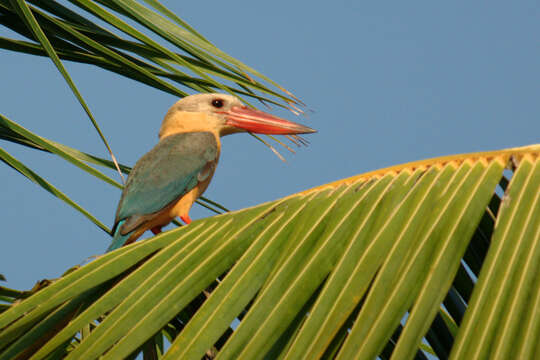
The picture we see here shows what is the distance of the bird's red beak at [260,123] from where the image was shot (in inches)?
158

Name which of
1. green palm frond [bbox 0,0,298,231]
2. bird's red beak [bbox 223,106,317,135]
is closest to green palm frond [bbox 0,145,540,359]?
green palm frond [bbox 0,0,298,231]

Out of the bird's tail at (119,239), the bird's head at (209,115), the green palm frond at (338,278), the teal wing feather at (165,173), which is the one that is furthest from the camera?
the bird's head at (209,115)

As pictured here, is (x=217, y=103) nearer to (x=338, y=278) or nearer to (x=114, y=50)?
(x=114, y=50)

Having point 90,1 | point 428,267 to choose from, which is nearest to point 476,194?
point 428,267

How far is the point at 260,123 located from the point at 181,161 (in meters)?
0.62

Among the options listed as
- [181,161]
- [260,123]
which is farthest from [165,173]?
[260,123]

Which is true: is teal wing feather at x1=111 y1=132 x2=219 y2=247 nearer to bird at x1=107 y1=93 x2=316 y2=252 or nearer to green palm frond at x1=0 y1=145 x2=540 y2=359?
bird at x1=107 y1=93 x2=316 y2=252

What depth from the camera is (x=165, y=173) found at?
12.6 feet

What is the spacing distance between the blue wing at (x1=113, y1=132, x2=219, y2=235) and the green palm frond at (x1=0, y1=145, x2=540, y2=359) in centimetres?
160

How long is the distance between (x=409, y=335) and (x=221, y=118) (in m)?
3.49

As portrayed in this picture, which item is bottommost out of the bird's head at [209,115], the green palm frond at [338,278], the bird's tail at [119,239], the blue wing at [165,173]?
the green palm frond at [338,278]

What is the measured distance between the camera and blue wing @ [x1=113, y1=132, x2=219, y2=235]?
352 centimetres

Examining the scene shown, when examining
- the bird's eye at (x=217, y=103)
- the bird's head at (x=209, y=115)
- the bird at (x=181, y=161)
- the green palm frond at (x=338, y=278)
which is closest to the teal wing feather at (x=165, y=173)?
the bird at (x=181, y=161)

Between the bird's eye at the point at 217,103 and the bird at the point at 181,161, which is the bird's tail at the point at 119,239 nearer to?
the bird at the point at 181,161
